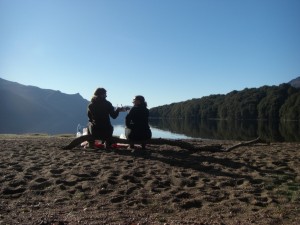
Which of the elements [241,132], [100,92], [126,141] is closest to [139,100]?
[100,92]

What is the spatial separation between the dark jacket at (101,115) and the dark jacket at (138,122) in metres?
0.83

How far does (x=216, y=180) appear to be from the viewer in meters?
10.2

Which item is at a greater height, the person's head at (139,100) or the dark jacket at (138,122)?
the person's head at (139,100)

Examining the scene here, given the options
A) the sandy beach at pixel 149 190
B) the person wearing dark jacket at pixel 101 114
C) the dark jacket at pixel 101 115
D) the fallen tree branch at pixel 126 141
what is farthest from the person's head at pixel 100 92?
the sandy beach at pixel 149 190

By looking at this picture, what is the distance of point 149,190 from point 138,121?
24.8 ft

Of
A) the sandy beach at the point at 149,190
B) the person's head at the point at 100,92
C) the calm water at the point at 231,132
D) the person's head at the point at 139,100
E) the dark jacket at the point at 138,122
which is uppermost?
the person's head at the point at 100,92

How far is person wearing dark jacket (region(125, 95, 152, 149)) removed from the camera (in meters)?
16.4

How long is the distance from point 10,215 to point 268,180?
6.75 metres

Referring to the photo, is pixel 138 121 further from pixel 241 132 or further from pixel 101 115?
pixel 241 132

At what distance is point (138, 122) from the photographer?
16500 millimetres

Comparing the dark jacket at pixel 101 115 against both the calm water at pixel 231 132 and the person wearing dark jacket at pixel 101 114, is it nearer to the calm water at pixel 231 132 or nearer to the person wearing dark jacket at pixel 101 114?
the person wearing dark jacket at pixel 101 114

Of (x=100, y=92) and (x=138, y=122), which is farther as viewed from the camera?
(x=100, y=92)

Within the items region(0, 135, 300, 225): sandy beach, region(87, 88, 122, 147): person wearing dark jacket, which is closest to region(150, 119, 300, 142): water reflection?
region(87, 88, 122, 147): person wearing dark jacket

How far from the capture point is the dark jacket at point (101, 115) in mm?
16672
